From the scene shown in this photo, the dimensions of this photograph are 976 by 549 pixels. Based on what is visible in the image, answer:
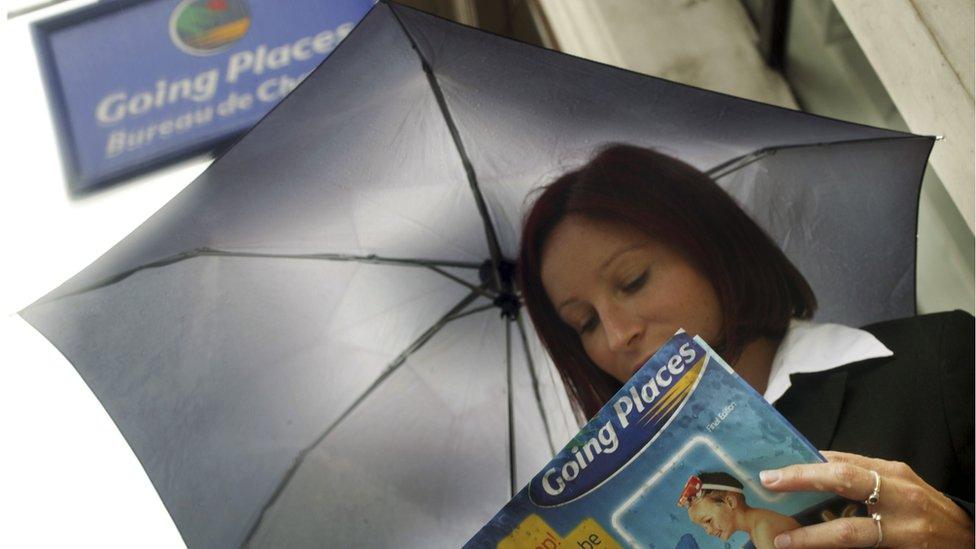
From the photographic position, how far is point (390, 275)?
5.45 ft

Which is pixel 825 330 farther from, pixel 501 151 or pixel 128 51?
pixel 128 51

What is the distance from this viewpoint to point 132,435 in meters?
1.61

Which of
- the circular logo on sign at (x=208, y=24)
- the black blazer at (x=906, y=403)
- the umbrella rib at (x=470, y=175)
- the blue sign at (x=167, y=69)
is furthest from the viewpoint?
the circular logo on sign at (x=208, y=24)

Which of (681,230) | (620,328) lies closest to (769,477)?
(620,328)

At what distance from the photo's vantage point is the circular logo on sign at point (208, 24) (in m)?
2.22

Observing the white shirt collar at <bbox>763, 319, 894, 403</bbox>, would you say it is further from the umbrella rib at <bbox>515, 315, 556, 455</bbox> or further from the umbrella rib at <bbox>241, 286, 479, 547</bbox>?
the umbrella rib at <bbox>241, 286, 479, 547</bbox>

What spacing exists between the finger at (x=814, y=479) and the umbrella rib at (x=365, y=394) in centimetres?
58

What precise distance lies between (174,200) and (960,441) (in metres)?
1.23

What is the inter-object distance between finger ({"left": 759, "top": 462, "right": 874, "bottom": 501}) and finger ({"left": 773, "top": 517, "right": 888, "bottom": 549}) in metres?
0.04

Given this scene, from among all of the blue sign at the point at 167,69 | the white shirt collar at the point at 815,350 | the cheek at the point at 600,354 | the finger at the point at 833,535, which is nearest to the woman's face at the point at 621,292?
the cheek at the point at 600,354

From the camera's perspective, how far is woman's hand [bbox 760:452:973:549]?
4.16 ft

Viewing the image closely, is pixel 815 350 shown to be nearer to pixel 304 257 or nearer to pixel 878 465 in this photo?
pixel 878 465

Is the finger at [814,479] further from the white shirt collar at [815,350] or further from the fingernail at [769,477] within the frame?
the white shirt collar at [815,350]

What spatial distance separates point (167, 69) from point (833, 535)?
161 cm
